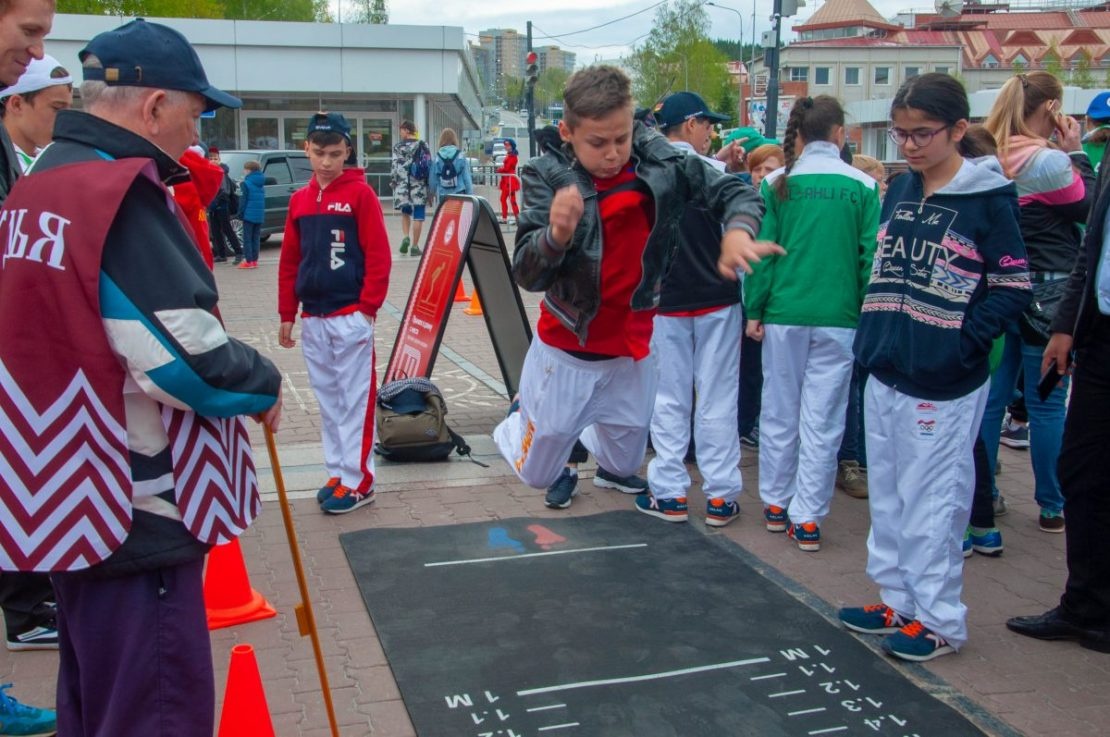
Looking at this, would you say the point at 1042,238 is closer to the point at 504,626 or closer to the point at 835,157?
the point at 835,157

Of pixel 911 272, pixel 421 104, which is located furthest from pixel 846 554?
pixel 421 104

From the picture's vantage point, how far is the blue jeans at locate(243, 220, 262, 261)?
1798 cm

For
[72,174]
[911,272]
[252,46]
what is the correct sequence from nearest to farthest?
[72,174] < [911,272] < [252,46]

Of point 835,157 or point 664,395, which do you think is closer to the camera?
point 835,157

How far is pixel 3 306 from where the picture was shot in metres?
2.54

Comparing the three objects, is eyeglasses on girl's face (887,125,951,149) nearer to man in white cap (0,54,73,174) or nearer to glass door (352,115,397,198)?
man in white cap (0,54,73,174)

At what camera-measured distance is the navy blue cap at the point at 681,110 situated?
6070 millimetres

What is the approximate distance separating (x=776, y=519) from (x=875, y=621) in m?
1.33

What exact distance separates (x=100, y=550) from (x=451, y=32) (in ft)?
116

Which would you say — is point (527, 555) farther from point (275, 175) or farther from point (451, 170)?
point (275, 175)

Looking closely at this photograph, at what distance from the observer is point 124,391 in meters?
2.62

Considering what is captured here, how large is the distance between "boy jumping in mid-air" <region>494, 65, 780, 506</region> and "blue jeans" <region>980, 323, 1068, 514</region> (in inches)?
80.7

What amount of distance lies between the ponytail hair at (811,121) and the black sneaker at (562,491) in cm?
196

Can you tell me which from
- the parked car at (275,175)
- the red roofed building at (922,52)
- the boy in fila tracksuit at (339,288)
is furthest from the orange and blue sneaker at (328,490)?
the red roofed building at (922,52)
